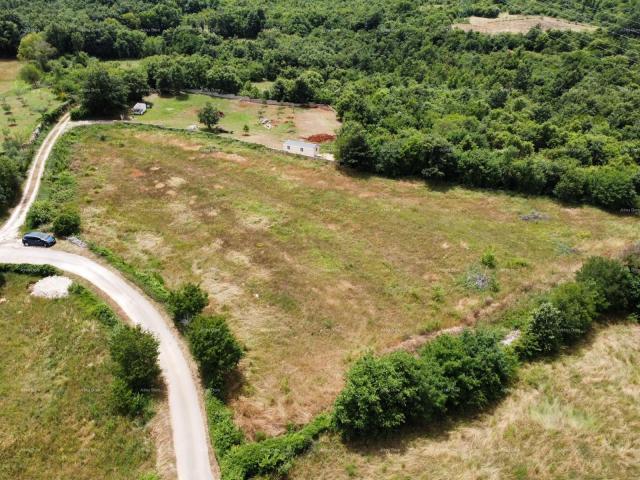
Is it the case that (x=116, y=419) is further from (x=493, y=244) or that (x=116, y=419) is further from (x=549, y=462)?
(x=493, y=244)

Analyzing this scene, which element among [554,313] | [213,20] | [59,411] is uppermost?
[213,20]

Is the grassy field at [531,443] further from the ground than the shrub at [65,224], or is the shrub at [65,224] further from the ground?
the shrub at [65,224]

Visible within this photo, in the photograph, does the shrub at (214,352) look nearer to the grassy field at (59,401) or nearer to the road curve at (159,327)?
the road curve at (159,327)

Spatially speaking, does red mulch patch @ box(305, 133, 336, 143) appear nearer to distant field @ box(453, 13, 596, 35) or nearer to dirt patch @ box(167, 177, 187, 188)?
dirt patch @ box(167, 177, 187, 188)

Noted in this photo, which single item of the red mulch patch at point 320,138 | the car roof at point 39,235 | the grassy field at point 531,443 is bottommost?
the grassy field at point 531,443

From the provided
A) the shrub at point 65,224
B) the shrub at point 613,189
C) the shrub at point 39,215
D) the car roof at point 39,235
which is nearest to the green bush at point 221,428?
the car roof at point 39,235

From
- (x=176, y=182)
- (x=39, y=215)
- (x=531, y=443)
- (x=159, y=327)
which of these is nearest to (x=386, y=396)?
(x=531, y=443)

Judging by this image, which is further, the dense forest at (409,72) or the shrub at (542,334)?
the dense forest at (409,72)

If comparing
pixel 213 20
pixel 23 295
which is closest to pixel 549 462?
pixel 23 295
